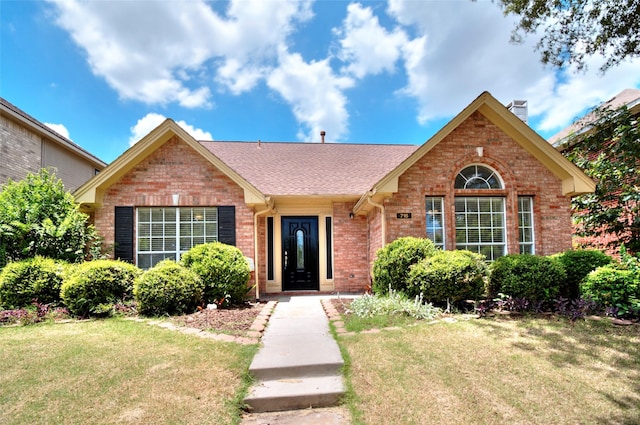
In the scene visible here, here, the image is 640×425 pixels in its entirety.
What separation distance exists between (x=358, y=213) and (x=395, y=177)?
248 cm

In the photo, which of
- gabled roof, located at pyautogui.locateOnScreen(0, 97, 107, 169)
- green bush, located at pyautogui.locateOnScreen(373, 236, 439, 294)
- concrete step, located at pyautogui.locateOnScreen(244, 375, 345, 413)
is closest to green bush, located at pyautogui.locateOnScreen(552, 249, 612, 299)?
green bush, located at pyautogui.locateOnScreen(373, 236, 439, 294)

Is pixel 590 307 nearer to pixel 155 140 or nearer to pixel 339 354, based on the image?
pixel 339 354

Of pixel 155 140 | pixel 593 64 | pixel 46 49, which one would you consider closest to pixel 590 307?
pixel 593 64

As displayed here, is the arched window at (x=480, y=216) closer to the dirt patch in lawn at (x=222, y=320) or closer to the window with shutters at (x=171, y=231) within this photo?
the dirt patch in lawn at (x=222, y=320)

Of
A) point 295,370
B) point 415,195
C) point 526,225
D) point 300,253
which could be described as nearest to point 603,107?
point 526,225

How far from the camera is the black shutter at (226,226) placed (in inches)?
361

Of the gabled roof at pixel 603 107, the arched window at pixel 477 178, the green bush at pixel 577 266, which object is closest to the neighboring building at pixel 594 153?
the gabled roof at pixel 603 107

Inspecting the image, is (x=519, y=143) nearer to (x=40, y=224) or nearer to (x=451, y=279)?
(x=451, y=279)

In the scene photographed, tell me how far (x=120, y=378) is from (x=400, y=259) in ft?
18.5

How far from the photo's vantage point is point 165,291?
6.88 metres

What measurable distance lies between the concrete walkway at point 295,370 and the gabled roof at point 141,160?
4.19m

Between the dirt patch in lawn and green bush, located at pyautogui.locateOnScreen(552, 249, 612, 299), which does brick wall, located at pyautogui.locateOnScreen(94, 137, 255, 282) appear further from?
green bush, located at pyautogui.locateOnScreen(552, 249, 612, 299)

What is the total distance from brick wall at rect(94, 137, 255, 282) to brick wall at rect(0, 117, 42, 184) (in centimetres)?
495

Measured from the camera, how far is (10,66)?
1094cm
